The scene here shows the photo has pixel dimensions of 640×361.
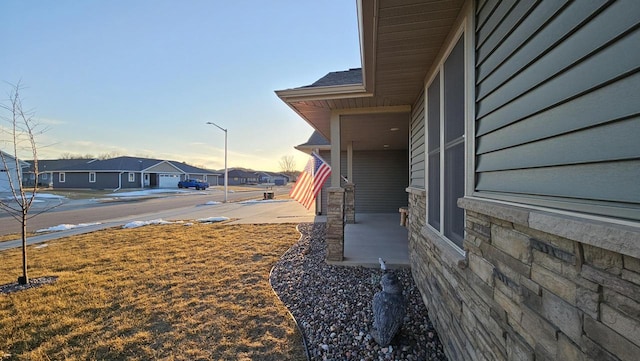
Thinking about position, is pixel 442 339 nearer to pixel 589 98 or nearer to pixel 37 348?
pixel 589 98

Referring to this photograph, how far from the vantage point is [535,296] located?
3.98 feet

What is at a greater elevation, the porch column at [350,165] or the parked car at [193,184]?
the porch column at [350,165]

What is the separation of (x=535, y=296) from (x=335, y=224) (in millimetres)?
3572

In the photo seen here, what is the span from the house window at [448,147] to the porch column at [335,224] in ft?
5.56

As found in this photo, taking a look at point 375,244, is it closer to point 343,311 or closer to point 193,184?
point 343,311

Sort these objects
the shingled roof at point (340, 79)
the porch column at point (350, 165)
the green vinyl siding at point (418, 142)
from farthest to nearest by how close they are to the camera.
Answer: the porch column at point (350, 165)
the shingled roof at point (340, 79)
the green vinyl siding at point (418, 142)

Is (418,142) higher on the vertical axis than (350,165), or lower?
higher

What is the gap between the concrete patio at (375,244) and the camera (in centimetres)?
477

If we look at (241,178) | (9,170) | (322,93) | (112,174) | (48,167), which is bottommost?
(9,170)

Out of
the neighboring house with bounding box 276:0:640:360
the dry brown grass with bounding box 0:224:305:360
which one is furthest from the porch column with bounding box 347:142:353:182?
the neighboring house with bounding box 276:0:640:360

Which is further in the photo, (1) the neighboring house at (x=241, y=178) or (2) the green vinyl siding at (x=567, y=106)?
(1) the neighboring house at (x=241, y=178)

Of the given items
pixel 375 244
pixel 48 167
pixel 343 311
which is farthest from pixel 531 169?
pixel 48 167

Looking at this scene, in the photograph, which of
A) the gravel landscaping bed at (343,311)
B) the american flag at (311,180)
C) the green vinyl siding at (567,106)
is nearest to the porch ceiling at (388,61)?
the green vinyl siding at (567,106)

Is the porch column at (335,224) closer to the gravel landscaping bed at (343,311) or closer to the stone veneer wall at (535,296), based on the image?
the gravel landscaping bed at (343,311)
